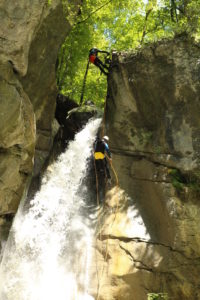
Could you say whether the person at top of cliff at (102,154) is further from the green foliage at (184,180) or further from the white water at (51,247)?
the green foliage at (184,180)

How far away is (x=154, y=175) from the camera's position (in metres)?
9.43

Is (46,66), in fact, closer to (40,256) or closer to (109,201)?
(109,201)

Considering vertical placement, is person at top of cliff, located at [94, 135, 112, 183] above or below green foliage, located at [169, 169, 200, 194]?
above

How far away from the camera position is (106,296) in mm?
7613

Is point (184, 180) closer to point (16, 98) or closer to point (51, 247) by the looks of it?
point (51, 247)

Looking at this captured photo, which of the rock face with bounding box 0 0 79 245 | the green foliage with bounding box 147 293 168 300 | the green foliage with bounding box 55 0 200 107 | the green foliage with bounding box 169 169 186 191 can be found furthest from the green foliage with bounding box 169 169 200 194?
the green foliage with bounding box 55 0 200 107

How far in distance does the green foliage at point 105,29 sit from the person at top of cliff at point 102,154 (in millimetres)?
4546

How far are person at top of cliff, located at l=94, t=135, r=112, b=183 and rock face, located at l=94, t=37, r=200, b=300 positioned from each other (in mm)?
362

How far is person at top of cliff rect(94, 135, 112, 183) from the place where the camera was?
9078mm

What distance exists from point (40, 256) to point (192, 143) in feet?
19.2

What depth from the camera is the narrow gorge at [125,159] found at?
25.7ft

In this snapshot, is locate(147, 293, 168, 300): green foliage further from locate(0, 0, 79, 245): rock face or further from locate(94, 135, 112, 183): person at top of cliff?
locate(0, 0, 79, 245): rock face

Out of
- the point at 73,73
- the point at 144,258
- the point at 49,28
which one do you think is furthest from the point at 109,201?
the point at 73,73

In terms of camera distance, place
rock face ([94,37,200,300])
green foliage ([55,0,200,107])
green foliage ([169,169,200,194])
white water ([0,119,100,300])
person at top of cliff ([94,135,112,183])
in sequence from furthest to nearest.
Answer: green foliage ([55,0,200,107]), person at top of cliff ([94,135,112,183]), green foliage ([169,169,200,194]), rock face ([94,37,200,300]), white water ([0,119,100,300])
